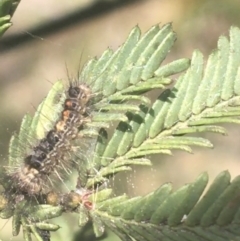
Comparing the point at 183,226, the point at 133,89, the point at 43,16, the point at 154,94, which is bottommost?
the point at 183,226

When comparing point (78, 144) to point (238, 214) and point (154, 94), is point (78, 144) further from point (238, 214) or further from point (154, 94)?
point (154, 94)

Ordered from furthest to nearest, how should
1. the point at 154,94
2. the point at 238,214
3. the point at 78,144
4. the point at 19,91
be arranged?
the point at 19,91 → the point at 154,94 → the point at 78,144 → the point at 238,214

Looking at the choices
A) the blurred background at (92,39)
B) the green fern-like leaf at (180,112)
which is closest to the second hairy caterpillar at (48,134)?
the green fern-like leaf at (180,112)

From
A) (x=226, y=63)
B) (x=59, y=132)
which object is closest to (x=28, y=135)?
(x=59, y=132)

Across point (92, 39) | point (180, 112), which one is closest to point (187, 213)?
point (180, 112)

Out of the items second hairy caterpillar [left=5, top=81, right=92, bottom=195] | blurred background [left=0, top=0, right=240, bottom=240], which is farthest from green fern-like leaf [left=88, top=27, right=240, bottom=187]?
blurred background [left=0, top=0, right=240, bottom=240]

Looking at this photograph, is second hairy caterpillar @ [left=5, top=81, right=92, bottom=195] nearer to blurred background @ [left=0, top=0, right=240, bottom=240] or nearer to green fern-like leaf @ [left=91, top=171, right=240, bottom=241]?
green fern-like leaf @ [left=91, top=171, right=240, bottom=241]

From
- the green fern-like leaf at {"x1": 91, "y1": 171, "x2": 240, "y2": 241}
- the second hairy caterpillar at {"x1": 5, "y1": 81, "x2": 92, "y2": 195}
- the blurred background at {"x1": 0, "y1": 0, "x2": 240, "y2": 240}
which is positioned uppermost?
the blurred background at {"x1": 0, "y1": 0, "x2": 240, "y2": 240}

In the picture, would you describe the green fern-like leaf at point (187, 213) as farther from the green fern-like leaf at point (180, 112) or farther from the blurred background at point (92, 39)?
the blurred background at point (92, 39)
